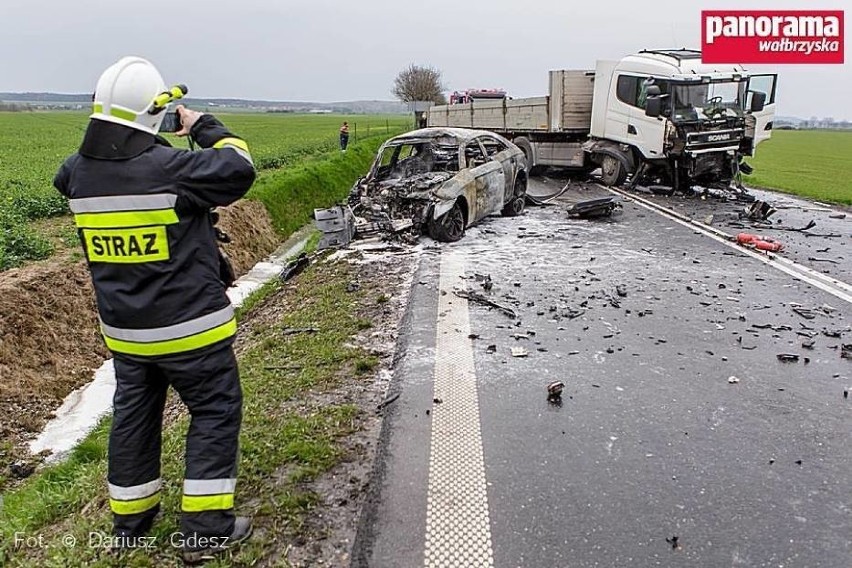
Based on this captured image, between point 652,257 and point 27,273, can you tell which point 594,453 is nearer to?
point 652,257

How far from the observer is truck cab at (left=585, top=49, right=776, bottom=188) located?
42.3ft

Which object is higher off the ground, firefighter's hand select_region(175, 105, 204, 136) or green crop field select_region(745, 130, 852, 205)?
firefighter's hand select_region(175, 105, 204, 136)

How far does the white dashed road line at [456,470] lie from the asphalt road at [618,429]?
0.01m

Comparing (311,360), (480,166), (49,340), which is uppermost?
(480,166)

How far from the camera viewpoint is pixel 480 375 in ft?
14.4

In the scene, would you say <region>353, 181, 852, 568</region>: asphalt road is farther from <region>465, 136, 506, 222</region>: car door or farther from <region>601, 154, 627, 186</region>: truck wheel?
<region>601, 154, 627, 186</region>: truck wheel

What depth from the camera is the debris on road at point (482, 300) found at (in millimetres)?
Result: 5797

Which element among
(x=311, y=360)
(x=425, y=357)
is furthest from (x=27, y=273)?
(x=425, y=357)

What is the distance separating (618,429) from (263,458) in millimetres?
1941

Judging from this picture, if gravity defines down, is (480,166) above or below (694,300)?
above

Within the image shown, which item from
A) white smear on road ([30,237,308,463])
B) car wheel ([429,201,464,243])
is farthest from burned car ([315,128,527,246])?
white smear on road ([30,237,308,463])

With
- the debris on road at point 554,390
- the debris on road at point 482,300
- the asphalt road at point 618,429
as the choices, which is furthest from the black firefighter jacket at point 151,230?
the debris on road at point 482,300

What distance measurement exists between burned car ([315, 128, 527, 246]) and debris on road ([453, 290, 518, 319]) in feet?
8.14

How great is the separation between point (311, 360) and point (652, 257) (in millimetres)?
4860
